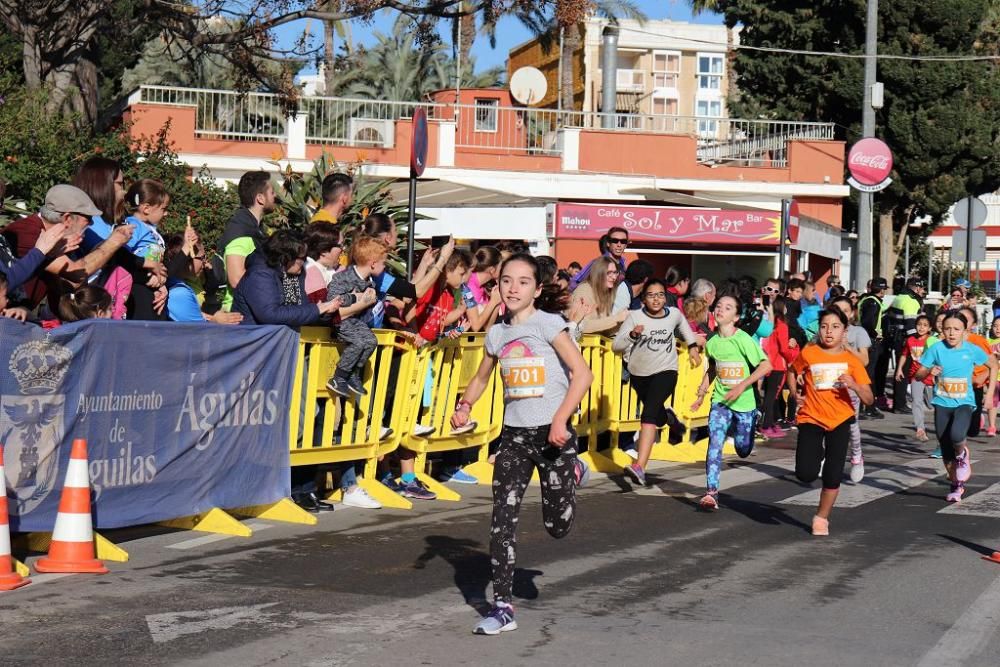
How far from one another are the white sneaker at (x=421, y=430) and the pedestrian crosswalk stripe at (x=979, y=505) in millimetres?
3956

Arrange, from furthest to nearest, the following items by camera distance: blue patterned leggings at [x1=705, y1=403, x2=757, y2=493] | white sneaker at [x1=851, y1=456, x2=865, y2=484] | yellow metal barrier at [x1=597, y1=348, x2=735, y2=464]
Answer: yellow metal barrier at [x1=597, y1=348, x2=735, y2=464] < white sneaker at [x1=851, y1=456, x2=865, y2=484] < blue patterned leggings at [x1=705, y1=403, x2=757, y2=493]

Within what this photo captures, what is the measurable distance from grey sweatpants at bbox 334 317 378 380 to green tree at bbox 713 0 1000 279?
3481 centimetres

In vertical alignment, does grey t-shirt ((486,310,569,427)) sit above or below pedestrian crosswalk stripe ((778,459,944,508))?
above

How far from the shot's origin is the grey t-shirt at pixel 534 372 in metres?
7.06

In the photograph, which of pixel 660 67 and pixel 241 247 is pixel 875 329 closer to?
pixel 241 247

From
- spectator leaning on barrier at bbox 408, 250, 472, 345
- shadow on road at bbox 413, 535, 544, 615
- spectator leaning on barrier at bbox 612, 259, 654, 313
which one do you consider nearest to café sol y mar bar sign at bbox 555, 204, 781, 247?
spectator leaning on barrier at bbox 612, 259, 654, 313

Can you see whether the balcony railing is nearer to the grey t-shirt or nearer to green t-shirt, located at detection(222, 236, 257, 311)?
green t-shirt, located at detection(222, 236, 257, 311)

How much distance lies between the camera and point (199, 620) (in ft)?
22.1

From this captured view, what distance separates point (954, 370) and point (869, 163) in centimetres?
1783

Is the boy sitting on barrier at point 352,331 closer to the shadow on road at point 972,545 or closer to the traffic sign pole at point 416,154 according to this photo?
the traffic sign pole at point 416,154

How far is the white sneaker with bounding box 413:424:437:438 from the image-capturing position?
451 inches

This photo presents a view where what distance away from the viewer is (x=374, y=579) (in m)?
7.88

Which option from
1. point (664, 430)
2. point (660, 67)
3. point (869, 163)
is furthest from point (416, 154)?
point (660, 67)

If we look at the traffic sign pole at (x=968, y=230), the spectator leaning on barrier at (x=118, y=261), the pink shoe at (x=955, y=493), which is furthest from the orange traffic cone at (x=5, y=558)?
the traffic sign pole at (x=968, y=230)
